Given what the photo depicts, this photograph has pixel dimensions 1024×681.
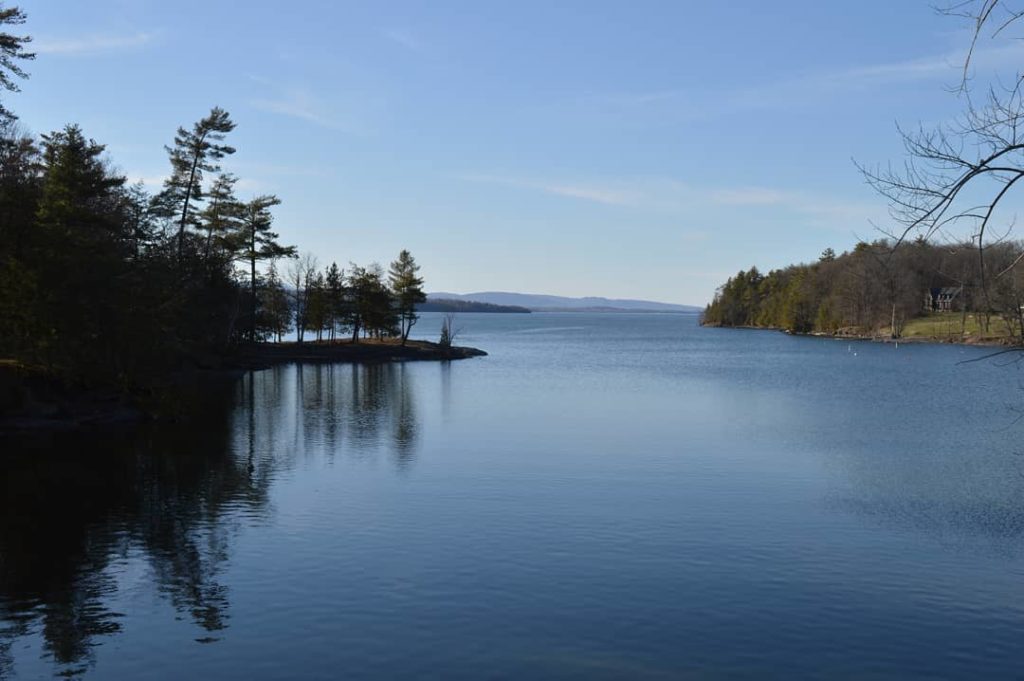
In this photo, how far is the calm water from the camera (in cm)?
1508

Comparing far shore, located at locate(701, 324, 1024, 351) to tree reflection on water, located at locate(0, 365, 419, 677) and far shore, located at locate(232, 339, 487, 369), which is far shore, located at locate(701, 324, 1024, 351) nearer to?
far shore, located at locate(232, 339, 487, 369)

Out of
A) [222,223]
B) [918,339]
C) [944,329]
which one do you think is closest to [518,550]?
[222,223]

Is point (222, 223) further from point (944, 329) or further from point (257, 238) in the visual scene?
point (944, 329)

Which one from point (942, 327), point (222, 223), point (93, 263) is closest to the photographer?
point (93, 263)

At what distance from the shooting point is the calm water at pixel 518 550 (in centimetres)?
1508

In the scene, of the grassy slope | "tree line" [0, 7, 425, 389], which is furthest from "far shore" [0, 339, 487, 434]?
the grassy slope

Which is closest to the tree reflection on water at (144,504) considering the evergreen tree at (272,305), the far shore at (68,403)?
the far shore at (68,403)

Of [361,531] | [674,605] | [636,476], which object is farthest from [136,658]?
[636,476]

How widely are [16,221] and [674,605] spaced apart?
34.4 m

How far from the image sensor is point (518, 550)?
21.3m

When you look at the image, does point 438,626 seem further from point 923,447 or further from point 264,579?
point 923,447

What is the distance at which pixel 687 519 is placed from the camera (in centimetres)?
2452

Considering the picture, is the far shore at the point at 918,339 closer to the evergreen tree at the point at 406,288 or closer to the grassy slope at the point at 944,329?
the grassy slope at the point at 944,329

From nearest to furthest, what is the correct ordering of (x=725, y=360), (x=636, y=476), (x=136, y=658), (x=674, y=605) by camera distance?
(x=136, y=658) < (x=674, y=605) < (x=636, y=476) < (x=725, y=360)
